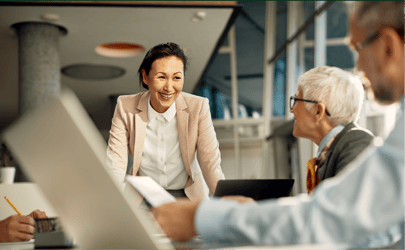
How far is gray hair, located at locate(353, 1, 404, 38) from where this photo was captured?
71cm

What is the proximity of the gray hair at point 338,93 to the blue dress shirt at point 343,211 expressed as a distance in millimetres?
945

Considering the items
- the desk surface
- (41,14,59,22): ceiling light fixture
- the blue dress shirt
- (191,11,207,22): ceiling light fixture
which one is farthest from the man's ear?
(41,14,59,22): ceiling light fixture

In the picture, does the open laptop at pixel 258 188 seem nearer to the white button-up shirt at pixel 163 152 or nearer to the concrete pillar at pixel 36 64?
the white button-up shirt at pixel 163 152

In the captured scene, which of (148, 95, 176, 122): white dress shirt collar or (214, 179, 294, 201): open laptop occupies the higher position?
(148, 95, 176, 122): white dress shirt collar

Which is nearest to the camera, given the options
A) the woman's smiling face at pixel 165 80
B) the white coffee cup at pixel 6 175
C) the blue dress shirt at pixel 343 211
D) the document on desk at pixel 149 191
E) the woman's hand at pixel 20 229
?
the blue dress shirt at pixel 343 211

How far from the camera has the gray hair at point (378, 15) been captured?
2.34ft

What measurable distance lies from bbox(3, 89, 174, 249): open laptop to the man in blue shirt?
4.7 inches

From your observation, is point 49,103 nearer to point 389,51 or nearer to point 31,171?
point 31,171

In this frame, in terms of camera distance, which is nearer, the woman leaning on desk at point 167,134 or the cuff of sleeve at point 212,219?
the cuff of sleeve at point 212,219

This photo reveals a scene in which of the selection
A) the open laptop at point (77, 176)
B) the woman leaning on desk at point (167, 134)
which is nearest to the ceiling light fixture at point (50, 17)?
the woman leaning on desk at point (167, 134)

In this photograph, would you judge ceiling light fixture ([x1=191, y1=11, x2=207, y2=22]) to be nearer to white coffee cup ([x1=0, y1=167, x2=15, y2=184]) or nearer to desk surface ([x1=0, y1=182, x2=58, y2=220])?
white coffee cup ([x1=0, y1=167, x2=15, y2=184])

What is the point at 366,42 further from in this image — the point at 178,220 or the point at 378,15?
the point at 178,220

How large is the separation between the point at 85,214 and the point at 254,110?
10.2m

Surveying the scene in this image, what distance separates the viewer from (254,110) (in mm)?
10648
